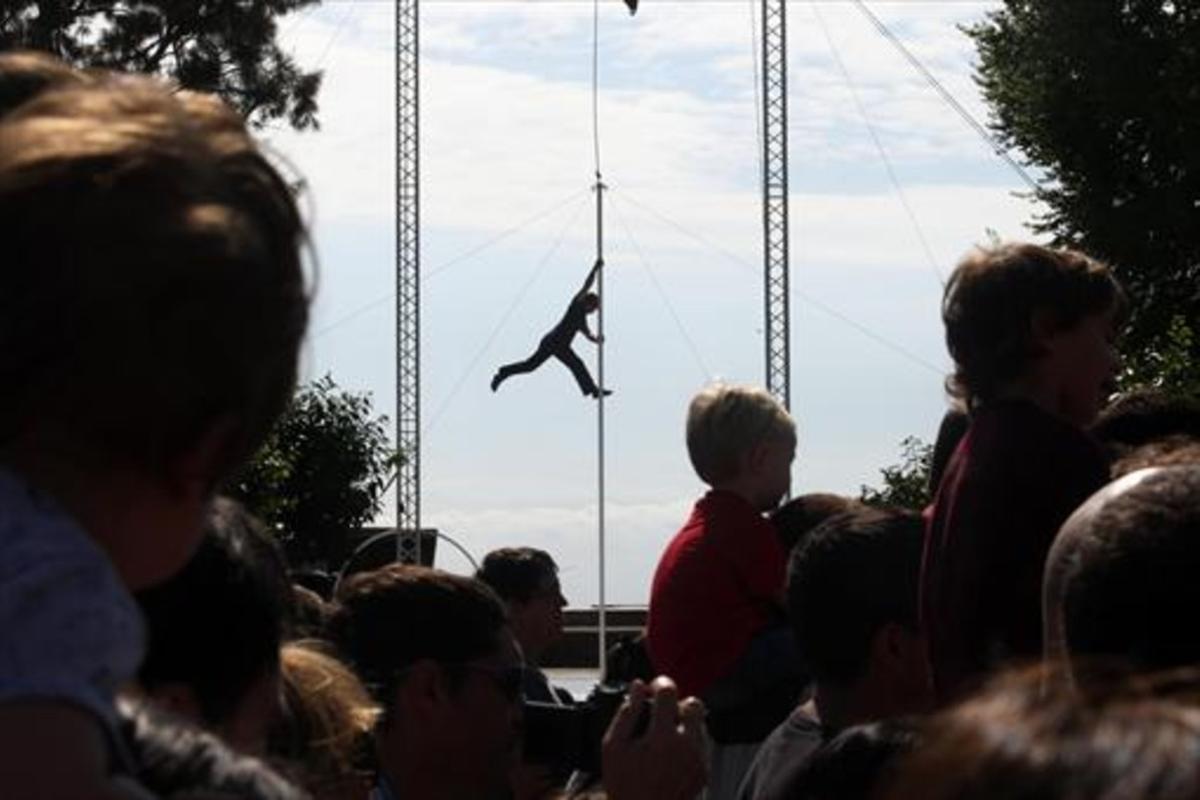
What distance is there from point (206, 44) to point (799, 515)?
2004cm

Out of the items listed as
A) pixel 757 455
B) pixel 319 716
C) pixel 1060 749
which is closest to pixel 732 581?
pixel 757 455

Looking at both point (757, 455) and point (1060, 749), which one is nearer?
point (1060, 749)

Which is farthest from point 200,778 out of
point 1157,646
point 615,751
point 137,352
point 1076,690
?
point 615,751

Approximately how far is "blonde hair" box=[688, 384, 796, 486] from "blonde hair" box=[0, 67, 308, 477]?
13.4 ft

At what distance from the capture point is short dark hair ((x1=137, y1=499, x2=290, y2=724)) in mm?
2520

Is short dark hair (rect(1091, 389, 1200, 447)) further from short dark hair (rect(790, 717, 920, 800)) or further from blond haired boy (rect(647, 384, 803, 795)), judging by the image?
short dark hair (rect(790, 717, 920, 800))

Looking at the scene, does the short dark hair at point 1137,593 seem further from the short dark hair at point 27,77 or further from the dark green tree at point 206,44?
the dark green tree at point 206,44

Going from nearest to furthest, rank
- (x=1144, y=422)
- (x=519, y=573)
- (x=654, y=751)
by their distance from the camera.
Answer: (x=654, y=751), (x=1144, y=422), (x=519, y=573)

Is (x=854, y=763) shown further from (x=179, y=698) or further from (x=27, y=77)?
(x=27, y=77)

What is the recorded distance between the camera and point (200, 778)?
162 centimetres

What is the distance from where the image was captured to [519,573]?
26.0 feet

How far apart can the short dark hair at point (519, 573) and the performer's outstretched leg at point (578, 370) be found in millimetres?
17774

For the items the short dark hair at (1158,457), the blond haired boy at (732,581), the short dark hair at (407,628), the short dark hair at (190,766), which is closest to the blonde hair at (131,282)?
the short dark hair at (190,766)

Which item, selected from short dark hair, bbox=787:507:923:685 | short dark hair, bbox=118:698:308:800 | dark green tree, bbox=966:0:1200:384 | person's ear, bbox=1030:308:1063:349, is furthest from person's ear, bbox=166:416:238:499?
dark green tree, bbox=966:0:1200:384
